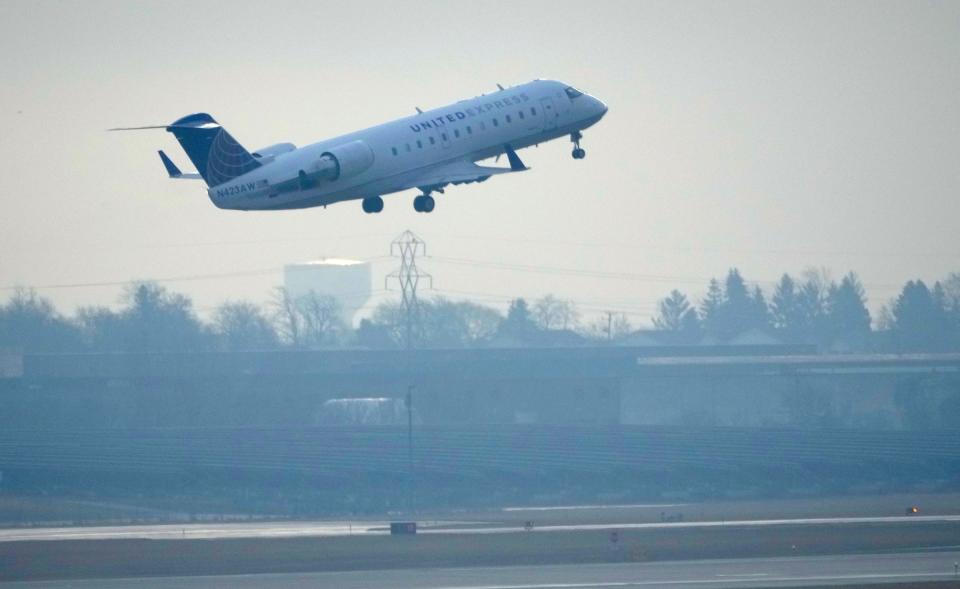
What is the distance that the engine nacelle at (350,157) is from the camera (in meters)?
67.7

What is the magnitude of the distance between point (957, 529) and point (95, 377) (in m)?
81.8

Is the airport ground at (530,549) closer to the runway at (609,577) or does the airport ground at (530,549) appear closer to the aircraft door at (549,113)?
the runway at (609,577)

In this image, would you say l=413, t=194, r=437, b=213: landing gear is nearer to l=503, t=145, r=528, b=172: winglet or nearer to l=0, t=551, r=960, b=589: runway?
l=503, t=145, r=528, b=172: winglet

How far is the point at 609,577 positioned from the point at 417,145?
63.7 ft

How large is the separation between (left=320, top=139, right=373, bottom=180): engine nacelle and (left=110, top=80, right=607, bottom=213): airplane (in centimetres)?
4

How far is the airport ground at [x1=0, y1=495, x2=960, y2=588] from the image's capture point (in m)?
67.5

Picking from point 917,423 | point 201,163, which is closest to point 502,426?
point 917,423

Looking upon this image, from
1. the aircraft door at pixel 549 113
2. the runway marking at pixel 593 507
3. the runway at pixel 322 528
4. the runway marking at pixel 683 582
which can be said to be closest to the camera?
the runway marking at pixel 683 582

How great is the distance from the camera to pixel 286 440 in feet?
371

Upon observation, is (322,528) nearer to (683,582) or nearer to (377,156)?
(377,156)

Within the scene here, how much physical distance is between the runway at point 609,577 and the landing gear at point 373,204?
49.6ft

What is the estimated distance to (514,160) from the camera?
250 feet

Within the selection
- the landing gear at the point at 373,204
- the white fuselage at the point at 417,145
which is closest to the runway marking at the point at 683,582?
the white fuselage at the point at 417,145

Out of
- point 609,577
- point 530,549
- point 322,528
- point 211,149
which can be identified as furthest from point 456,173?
point 322,528
